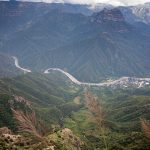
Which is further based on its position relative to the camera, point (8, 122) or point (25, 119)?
point (8, 122)

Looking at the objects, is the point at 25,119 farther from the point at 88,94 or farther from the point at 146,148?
the point at 146,148

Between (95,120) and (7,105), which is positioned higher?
(7,105)

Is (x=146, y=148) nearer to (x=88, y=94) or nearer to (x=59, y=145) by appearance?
(x=59, y=145)

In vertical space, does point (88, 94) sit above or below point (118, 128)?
below

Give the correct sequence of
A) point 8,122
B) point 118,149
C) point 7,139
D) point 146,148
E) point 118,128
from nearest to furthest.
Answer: point 7,139
point 146,148
point 118,149
point 8,122
point 118,128

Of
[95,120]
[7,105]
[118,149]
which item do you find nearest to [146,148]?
[118,149]

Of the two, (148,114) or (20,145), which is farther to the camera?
(148,114)

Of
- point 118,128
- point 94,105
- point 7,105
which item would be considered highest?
point 7,105

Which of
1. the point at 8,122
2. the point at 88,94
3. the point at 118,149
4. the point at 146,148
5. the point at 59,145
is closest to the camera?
the point at 88,94

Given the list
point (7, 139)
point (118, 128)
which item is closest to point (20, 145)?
point (7, 139)
